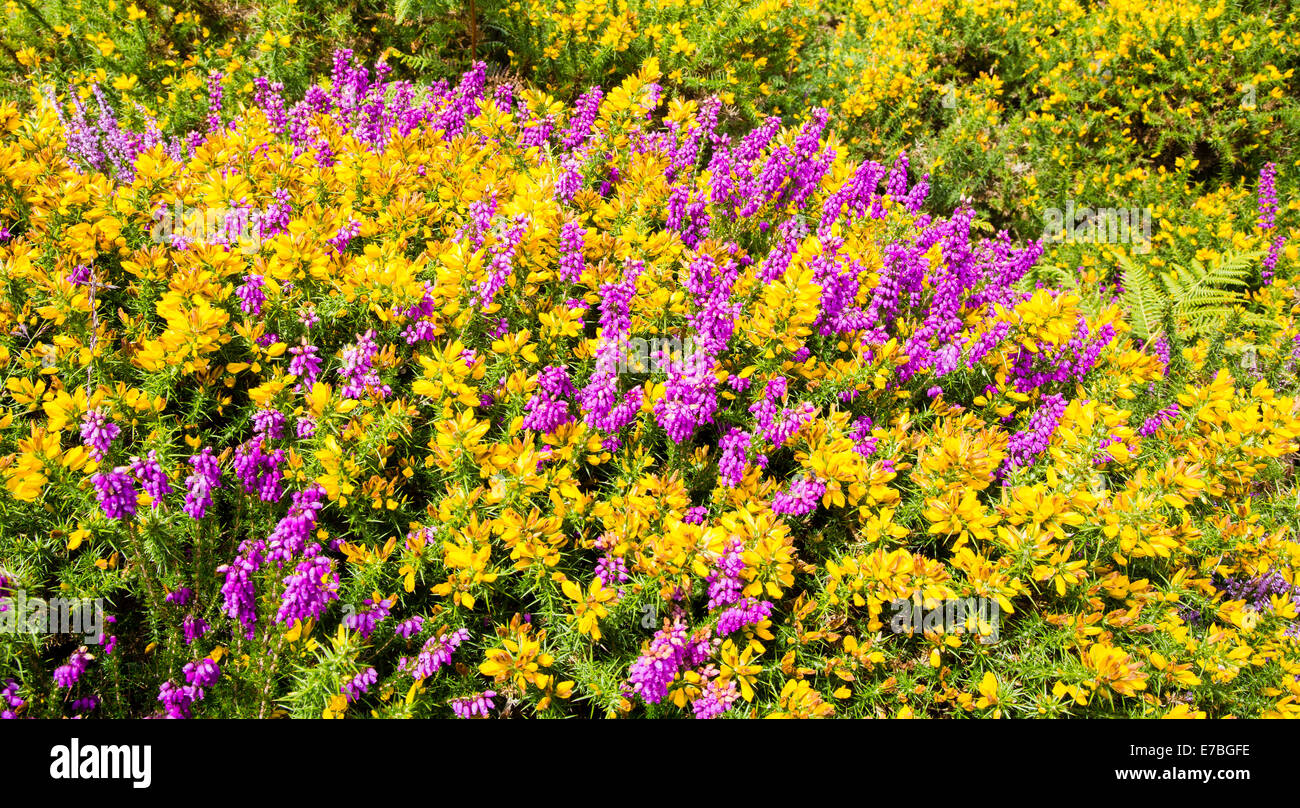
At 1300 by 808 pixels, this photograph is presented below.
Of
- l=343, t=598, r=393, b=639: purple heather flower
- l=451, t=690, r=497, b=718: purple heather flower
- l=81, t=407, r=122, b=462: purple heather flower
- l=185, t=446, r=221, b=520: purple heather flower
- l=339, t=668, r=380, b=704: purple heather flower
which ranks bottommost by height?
l=451, t=690, r=497, b=718: purple heather flower

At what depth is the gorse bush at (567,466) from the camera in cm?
223

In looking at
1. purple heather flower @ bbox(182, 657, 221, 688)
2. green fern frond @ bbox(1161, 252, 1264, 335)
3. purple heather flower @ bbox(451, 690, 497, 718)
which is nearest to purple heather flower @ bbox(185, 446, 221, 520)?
purple heather flower @ bbox(182, 657, 221, 688)

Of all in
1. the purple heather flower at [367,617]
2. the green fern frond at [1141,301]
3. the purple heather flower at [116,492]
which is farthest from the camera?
the green fern frond at [1141,301]

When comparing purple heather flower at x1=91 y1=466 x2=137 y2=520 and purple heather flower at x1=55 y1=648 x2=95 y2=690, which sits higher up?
purple heather flower at x1=91 y1=466 x2=137 y2=520

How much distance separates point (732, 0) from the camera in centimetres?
546

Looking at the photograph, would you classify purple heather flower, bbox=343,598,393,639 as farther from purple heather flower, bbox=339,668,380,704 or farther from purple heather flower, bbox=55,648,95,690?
purple heather flower, bbox=55,648,95,690

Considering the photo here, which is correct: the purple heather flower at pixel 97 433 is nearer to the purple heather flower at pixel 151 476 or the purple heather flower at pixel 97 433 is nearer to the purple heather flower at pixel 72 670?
the purple heather flower at pixel 151 476

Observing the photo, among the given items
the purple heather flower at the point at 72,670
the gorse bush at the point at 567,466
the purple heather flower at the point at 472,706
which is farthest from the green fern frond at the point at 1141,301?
the purple heather flower at the point at 72,670

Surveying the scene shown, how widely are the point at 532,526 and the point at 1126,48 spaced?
664 cm

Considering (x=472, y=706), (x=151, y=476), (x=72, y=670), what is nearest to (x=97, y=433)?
(x=151, y=476)

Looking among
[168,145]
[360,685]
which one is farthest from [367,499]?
[168,145]

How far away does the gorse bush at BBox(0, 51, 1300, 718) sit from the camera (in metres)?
2.23
